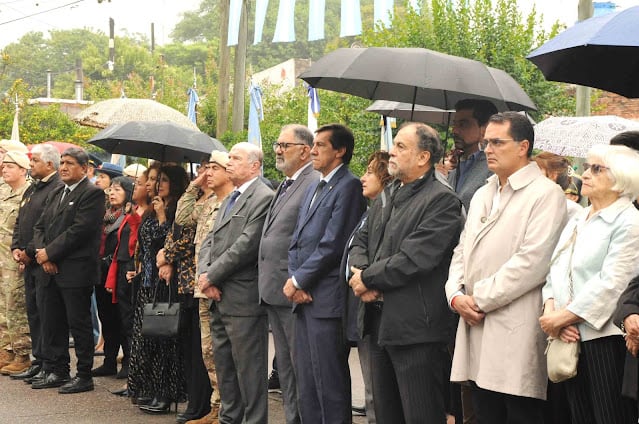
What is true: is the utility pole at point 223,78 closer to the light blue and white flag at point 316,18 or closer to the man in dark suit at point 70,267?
the light blue and white flag at point 316,18

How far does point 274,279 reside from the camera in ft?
23.9

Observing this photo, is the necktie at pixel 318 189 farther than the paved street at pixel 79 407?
No

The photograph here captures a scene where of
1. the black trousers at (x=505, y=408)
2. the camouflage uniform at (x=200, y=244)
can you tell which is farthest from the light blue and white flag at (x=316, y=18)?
the black trousers at (x=505, y=408)

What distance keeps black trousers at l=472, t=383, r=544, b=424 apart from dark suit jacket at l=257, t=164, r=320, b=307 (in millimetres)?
1900

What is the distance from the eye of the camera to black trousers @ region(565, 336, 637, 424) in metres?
5.03

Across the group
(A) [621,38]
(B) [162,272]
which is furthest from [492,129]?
(B) [162,272]

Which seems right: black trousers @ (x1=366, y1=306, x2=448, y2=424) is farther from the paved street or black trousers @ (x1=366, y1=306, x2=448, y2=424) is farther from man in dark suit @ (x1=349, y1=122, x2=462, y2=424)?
the paved street

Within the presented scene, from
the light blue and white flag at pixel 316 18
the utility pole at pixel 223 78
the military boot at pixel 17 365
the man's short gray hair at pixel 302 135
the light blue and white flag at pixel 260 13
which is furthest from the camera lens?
the utility pole at pixel 223 78

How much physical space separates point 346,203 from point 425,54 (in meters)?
1.14

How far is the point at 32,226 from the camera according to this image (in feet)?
34.7

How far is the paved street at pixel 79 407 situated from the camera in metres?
8.56

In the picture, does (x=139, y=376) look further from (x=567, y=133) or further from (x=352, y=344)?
(x=567, y=133)

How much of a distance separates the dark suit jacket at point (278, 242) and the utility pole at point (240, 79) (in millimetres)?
13173

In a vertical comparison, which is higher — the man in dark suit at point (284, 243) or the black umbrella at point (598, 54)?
the black umbrella at point (598, 54)
